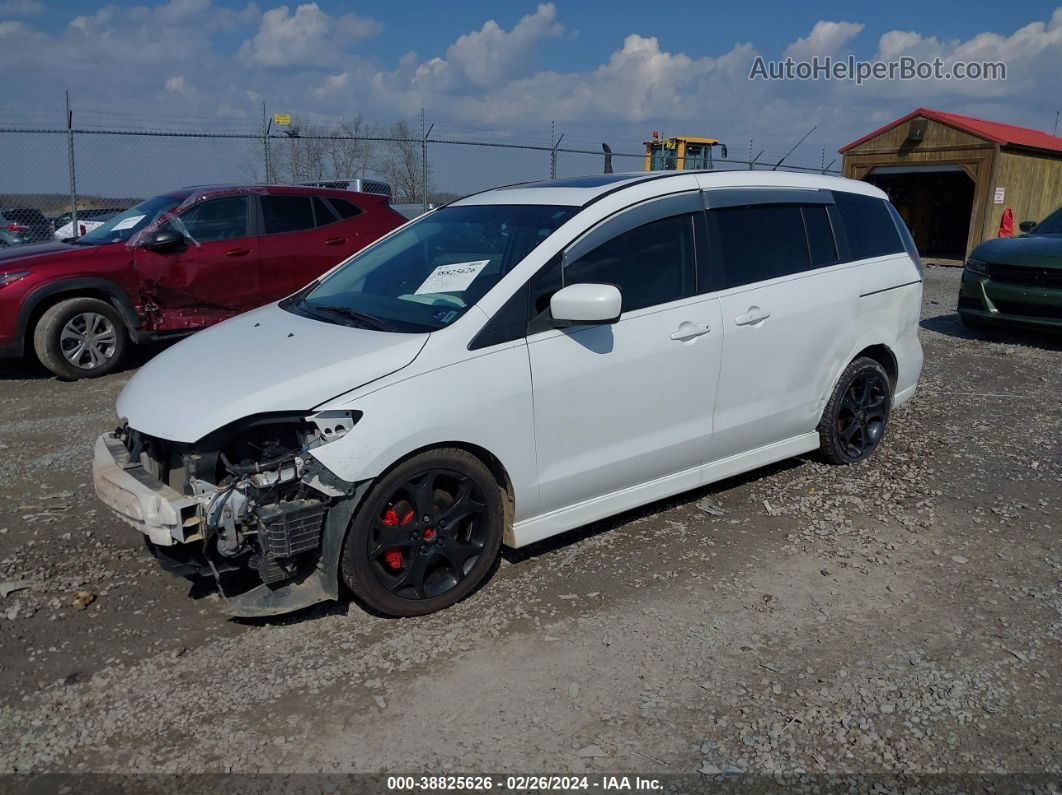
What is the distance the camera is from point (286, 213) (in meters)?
8.90

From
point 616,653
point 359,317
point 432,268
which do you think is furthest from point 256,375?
point 616,653

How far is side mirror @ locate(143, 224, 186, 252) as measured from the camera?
8.00 m

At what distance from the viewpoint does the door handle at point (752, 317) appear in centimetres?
443

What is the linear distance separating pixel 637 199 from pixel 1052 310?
6999mm

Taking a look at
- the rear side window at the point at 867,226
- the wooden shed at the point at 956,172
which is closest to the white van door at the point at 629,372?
the rear side window at the point at 867,226

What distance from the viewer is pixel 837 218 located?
518cm

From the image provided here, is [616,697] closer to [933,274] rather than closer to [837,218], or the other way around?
[837,218]

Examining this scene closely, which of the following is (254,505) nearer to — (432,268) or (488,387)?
(488,387)

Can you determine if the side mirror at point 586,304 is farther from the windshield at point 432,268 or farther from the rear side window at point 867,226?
the rear side window at point 867,226

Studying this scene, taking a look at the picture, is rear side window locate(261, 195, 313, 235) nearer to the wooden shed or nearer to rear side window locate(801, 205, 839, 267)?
rear side window locate(801, 205, 839, 267)

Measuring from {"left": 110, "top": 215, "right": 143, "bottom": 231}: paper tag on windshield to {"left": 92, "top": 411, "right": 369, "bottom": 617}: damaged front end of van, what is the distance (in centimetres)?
566

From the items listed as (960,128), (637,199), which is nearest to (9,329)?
(637,199)

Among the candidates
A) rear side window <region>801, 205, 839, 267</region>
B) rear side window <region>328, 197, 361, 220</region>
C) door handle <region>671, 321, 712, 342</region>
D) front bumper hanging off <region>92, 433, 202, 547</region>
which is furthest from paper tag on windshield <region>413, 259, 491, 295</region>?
rear side window <region>328, 197, 361, 220</region>

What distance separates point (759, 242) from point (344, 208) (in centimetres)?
578
